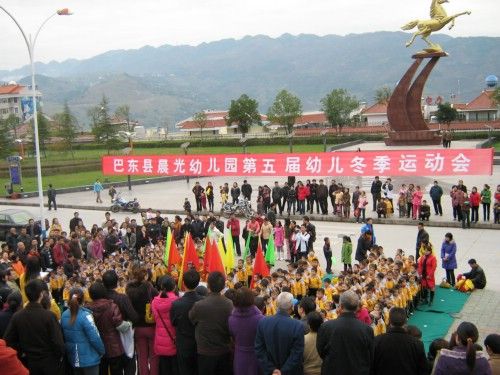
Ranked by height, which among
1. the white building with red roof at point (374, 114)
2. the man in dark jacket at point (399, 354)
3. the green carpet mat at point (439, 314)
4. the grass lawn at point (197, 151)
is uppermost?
the white building with red roof at point (374, 114)

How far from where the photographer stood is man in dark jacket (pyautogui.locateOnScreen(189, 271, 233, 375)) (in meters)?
5.37

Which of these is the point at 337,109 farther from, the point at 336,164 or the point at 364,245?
the point at 364,245

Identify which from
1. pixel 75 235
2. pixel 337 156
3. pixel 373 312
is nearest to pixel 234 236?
pixel 75 235

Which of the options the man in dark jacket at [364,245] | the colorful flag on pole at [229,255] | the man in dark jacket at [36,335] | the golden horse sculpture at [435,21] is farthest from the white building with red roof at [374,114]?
the man in dark jacket at [36,335]

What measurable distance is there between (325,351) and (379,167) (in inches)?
593

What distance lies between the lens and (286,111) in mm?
72562

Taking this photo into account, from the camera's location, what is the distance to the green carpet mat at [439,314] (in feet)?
31.8

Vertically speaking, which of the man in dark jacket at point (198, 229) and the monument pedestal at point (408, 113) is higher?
the monument pedestal at point (408, 113)

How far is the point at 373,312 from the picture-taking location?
8172 mm

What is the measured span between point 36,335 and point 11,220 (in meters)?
16.1

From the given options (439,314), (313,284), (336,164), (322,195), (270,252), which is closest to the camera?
(439,314)

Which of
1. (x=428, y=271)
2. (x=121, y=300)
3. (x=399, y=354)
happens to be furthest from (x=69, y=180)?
(x=399, y=354)

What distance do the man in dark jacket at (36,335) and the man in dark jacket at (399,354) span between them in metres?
2.88

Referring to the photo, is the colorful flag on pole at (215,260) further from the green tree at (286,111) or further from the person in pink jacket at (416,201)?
the green tree at (286,111)
